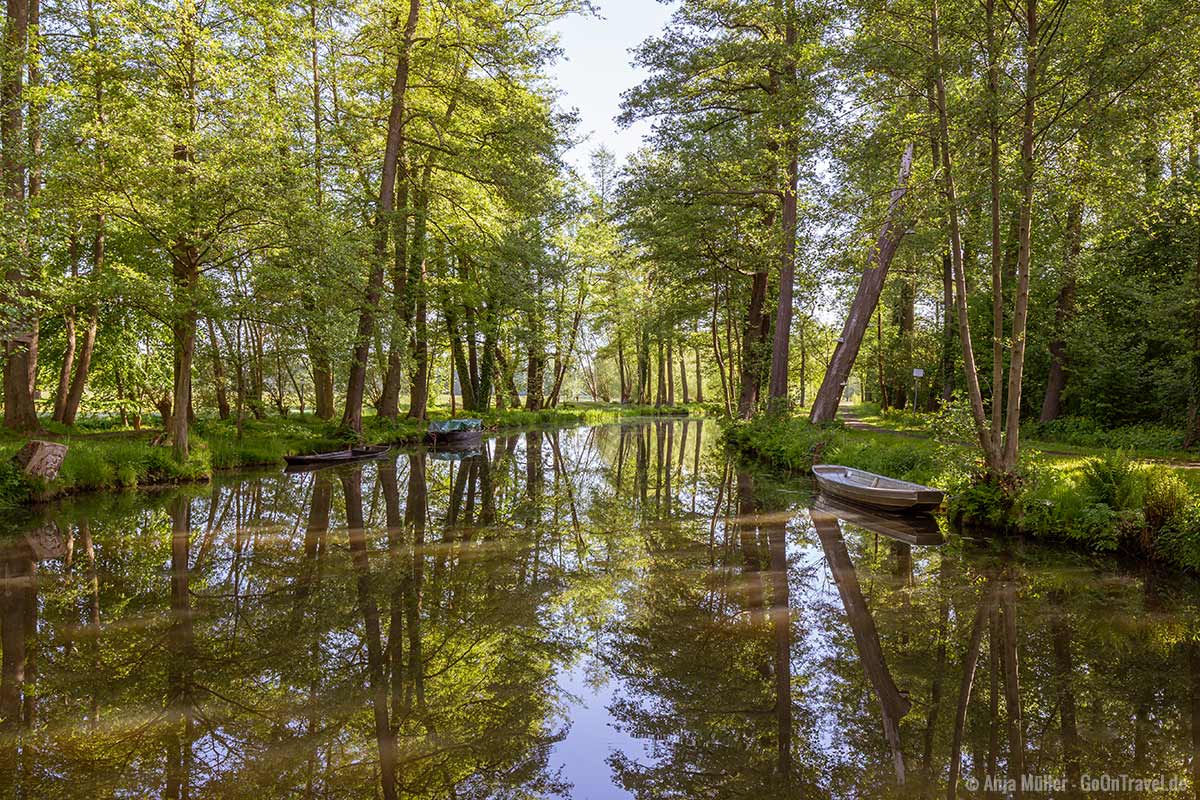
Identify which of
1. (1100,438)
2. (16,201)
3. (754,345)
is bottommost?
(1100,438)

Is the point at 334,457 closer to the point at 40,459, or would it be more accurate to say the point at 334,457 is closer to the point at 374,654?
the point at 40,459

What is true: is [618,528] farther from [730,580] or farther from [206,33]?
[206,33]

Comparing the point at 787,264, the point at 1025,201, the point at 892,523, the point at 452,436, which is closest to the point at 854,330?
the point at 787,264

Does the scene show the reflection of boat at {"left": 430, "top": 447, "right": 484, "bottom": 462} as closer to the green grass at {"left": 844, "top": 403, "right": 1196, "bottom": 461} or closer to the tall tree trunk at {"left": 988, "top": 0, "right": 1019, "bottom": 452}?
the green grass at {"left": 844, "top": 403, "right": 1196, "bottom": 461}

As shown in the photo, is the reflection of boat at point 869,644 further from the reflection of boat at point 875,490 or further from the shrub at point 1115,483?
the shrub at point 1115,483

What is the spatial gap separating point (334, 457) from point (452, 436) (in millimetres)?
6499

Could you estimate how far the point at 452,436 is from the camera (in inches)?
929

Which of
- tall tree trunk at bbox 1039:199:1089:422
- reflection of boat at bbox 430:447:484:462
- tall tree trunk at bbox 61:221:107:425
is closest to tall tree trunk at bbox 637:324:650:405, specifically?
reflection of boat at bbox 430:447:484:462

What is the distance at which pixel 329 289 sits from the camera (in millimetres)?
14914

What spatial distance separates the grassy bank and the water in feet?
1.94

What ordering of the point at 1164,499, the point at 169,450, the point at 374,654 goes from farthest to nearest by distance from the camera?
the point at 169,450, the point at 1164,499, the point at 374,654

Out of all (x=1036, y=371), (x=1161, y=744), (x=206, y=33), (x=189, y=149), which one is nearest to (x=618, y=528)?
(x=1161, y=744)

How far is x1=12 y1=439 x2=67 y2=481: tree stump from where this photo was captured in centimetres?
1109

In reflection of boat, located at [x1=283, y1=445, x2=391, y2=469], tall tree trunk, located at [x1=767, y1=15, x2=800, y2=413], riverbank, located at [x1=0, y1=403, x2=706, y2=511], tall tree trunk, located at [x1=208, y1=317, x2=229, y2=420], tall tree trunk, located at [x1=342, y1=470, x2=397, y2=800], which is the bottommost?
tall tree trunk, located at [x1=342, y1=470, x2=397, y2=800]
